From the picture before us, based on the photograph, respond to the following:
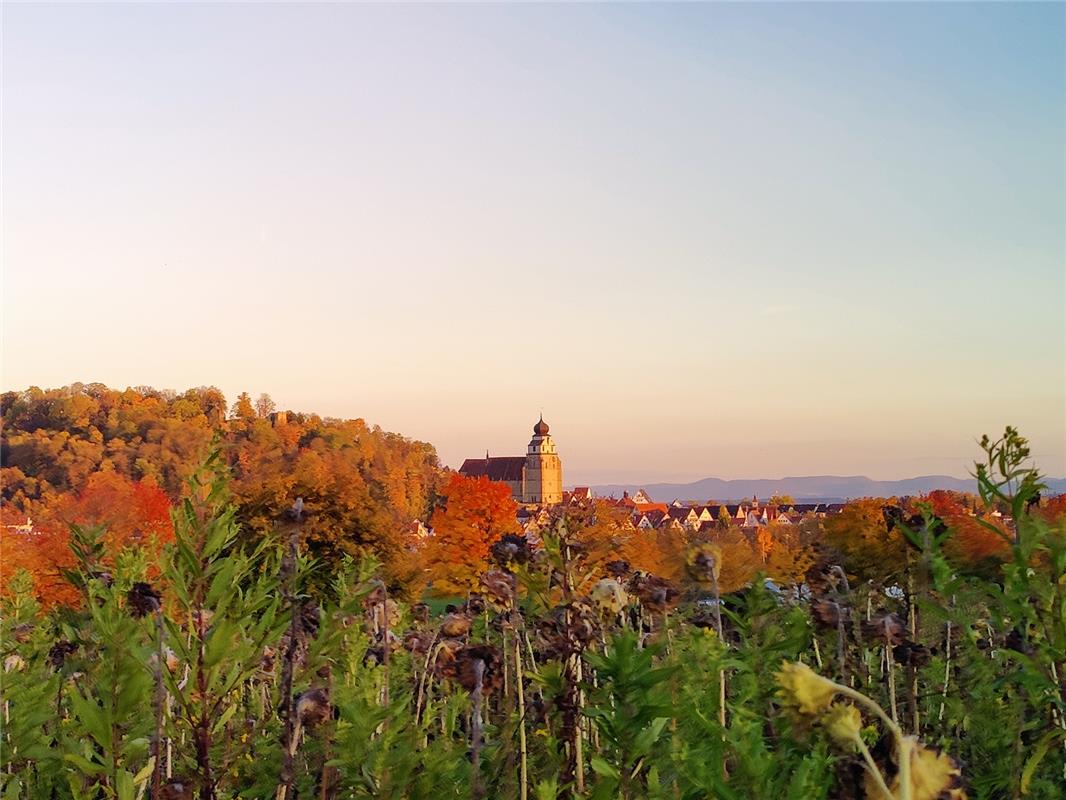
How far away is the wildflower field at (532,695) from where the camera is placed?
255 cm

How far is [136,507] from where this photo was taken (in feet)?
126

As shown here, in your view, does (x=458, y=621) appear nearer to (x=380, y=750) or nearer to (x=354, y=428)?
(x=380, y=750)

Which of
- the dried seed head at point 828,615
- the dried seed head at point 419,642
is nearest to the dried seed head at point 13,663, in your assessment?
the dried seed head at point 419,642

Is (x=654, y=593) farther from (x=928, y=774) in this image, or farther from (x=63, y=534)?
(x=63, y=534)

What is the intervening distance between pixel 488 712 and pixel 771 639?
9.47 ft

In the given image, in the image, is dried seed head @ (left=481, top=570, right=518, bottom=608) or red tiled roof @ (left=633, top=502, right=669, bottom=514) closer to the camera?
dried seed head @ (left=481, top=570, right=518, bottom=608)

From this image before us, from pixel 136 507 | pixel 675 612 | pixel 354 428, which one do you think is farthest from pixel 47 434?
pixel 675 612

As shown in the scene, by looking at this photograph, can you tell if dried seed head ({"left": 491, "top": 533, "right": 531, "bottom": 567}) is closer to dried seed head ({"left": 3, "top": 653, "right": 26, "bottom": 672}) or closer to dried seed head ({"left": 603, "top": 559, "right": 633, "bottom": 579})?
dried seed head ({"left": 603, "top": 559, "right": 633, "bottom": 579})

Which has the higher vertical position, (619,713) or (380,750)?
(619,713)

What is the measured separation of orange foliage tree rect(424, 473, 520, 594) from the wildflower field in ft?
87.3

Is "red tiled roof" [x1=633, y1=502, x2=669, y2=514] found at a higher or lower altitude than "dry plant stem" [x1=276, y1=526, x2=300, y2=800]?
lower

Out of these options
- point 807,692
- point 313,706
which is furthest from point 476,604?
point 807,692

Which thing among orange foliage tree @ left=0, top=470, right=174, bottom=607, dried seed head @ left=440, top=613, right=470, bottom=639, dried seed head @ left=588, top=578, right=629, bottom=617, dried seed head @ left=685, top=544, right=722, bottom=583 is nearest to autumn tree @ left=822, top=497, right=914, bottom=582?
dried seed head @ left=685, top=544, right=722, bottom=583

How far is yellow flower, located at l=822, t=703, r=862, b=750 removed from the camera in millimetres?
1301
